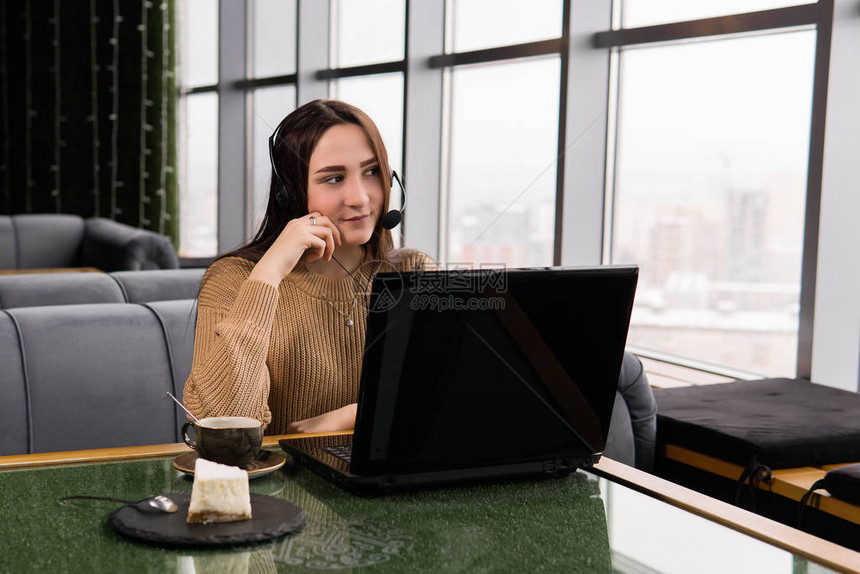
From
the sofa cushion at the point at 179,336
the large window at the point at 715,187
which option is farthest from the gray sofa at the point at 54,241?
the sofa cushion at the point at 179,336

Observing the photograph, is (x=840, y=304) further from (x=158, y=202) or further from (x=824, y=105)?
(x=158, y=202)

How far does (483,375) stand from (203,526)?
33 centimetres

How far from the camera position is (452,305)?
0.91 metres

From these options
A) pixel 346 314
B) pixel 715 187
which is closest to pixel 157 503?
pixel 346 314

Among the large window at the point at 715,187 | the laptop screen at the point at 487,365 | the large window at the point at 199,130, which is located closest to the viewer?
the laptop screen at the point at 487,365

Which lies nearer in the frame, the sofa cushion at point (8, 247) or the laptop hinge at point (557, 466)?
the laptop hinge at point (557, 466)

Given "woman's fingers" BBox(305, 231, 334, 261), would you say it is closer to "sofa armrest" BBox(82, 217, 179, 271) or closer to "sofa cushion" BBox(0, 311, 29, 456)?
"sofa cushion" BBox(0, 311, 29, 456)

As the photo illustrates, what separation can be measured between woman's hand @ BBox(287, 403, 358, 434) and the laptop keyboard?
24 centimetres

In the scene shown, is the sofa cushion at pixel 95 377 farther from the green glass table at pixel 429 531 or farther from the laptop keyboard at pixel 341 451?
the laptop keyboard at pixel 341 451

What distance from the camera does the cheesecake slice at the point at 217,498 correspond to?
835 mm

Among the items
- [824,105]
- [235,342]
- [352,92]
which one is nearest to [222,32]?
[352,92]

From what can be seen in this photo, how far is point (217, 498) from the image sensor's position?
84 cm

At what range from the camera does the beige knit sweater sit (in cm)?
139

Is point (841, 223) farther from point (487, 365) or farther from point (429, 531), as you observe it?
point (429, 531)
